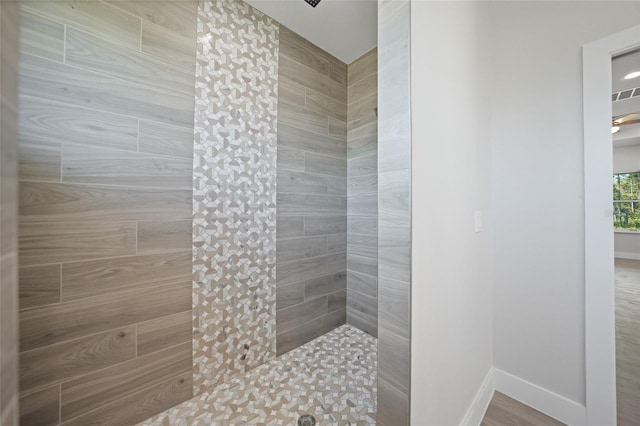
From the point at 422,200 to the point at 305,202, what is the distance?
118 cm

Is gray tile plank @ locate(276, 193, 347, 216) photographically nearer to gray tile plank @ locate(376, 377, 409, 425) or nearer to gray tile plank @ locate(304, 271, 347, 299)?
gray tile plank @ locate(304, 271, 347, 299)

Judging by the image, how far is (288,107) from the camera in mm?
1824

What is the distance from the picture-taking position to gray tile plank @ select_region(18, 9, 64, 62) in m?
0.99

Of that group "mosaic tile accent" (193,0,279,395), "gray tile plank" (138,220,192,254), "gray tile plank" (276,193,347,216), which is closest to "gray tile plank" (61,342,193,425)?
"mosaic tile accent" (193,0,279,395)

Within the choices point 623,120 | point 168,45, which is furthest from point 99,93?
point 623,120

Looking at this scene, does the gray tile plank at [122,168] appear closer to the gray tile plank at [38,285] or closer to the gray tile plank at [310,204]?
the gray tile plank at [38,285]

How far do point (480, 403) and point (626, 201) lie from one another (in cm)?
129

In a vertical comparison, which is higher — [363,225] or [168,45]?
[168,45]

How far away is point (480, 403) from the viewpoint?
1.32 m

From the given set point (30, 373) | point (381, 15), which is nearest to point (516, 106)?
point (381, 15)

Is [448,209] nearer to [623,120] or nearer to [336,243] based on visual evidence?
[623,120]

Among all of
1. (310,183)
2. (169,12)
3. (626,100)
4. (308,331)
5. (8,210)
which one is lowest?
(308,331)

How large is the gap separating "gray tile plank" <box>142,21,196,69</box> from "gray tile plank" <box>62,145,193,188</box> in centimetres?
57

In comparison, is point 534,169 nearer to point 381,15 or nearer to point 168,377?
point 381,15
